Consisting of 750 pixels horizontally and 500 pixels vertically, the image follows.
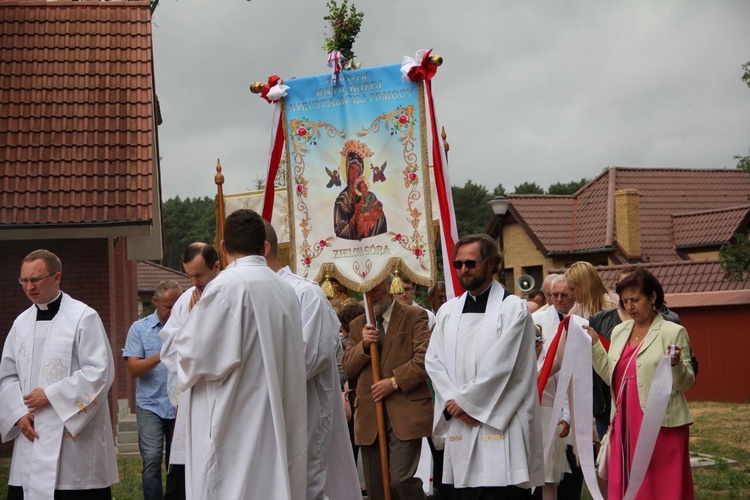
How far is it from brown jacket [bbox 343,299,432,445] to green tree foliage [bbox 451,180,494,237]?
68.7 m

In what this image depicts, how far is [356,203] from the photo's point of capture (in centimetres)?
860

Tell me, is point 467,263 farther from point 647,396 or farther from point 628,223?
point 628,223

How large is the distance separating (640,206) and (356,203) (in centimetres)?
4194

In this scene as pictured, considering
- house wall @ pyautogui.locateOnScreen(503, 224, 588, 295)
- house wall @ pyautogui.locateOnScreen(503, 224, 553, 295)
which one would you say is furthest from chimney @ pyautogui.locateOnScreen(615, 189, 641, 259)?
house wall @ pyautogui.locateOnScreen(503, 224, 553, 295)

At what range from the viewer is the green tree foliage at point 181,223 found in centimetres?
9362

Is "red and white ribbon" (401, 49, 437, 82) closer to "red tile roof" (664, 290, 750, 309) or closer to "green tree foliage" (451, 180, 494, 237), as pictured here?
"red tile roof" (664, 290, 750, 309)

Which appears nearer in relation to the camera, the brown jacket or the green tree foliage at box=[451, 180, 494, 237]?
the brown jacket

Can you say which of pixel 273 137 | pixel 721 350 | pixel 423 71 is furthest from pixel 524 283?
pixel 423 71

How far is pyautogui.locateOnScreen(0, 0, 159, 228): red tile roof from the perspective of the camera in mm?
13938

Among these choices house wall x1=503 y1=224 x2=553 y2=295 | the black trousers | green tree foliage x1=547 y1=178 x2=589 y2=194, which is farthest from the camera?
green tree foliage x1=547 y1=178 x2=589 y2=194

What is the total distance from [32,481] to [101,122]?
8982 mm

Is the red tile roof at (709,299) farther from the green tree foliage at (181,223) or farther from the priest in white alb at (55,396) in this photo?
the green tree foliage at (181,223)

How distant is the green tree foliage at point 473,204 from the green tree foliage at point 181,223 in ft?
79.1

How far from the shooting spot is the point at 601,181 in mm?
50781
